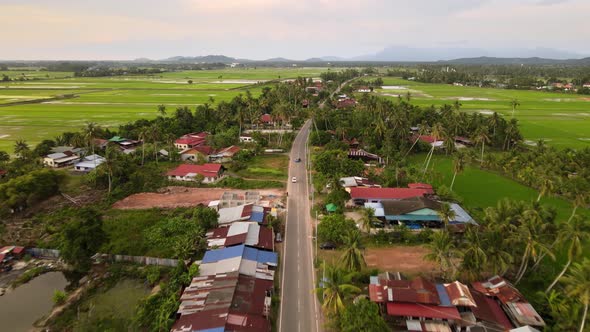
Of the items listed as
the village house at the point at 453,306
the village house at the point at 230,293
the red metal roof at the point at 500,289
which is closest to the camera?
the village house at the point at 230,293

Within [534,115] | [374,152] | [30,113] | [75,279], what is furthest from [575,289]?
[30,113]

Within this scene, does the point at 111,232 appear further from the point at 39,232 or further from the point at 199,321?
the point at 199,321

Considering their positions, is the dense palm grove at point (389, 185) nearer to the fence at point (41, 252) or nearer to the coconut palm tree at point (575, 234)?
the coconut palm tree at point (575, 234)

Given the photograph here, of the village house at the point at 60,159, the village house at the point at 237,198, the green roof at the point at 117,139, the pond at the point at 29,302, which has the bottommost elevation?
the pond at the point at 29,302

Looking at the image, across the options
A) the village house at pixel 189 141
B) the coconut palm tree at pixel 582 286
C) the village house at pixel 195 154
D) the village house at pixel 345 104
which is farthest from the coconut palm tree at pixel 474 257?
the village house at pixel 345 104

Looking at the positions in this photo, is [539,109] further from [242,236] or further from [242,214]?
[242,236]

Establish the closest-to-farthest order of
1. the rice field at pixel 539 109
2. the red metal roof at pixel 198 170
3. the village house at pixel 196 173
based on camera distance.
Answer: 1. the village house at pixel 196 173
2. the red metal roof at pixel 198 170
3. the rice field at pixel 539 109

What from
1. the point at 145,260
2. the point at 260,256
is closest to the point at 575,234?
the point at 260,256
